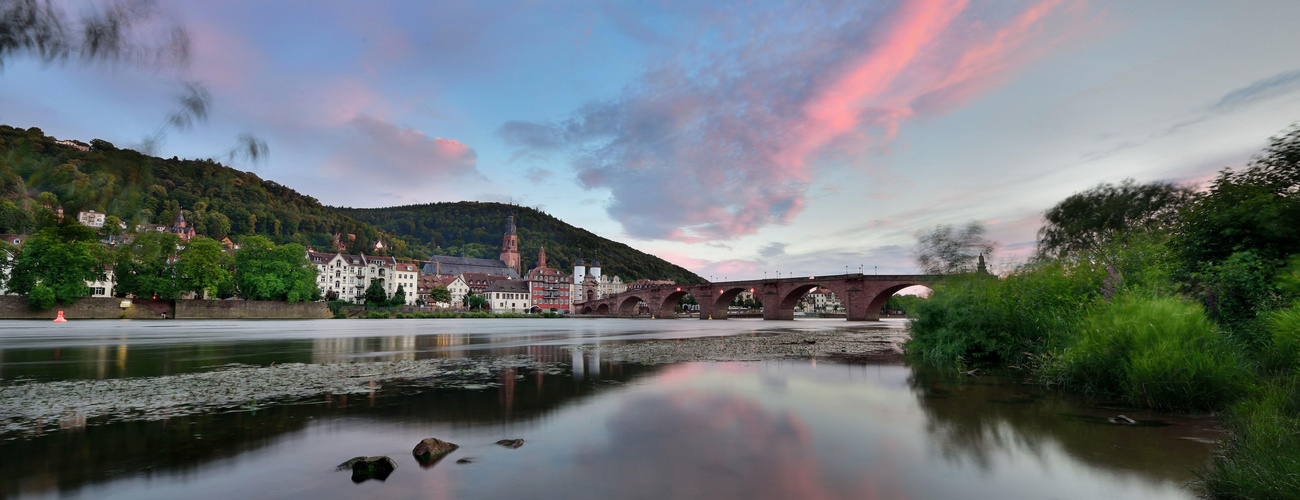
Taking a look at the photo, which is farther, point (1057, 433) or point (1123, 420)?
point (1123, 420)

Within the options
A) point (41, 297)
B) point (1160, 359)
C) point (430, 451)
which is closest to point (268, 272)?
point (41, 297)

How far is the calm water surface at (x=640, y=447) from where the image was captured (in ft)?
17.1

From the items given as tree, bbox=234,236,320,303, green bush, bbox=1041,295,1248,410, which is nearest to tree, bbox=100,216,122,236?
green bush, bbox=1041,295,1248,410

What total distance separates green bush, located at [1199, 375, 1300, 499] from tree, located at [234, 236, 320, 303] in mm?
90711

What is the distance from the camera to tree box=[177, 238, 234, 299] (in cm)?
6619

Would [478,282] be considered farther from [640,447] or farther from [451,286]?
[640,447]

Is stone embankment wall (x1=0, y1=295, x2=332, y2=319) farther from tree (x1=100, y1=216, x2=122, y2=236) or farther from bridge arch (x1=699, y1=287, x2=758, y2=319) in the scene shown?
tree (x1=100, y1=216, x2=122, y2=236)

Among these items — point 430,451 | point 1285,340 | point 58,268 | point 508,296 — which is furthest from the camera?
point 508,296

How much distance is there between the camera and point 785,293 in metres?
84.4

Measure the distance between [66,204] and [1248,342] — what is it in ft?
59.7

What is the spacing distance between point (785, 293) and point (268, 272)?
77.1 meters

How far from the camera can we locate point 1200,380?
860 centimetres

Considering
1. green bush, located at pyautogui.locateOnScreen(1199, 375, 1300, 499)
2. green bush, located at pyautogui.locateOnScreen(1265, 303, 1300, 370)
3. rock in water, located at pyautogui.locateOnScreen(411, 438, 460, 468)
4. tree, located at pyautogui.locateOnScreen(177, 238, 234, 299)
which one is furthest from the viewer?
tree, located at pyautogui.locateOnScreen(177, 238, 234, 299)

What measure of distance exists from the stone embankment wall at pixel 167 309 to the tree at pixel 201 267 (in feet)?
8.01
